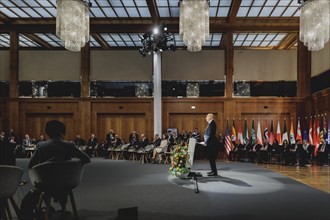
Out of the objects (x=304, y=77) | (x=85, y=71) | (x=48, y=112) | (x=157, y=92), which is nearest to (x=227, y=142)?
(x=157, y=92)

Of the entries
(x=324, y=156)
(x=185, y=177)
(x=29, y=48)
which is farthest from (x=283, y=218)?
(x=29, y=48)

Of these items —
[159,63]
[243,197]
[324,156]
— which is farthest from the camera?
[159,63]

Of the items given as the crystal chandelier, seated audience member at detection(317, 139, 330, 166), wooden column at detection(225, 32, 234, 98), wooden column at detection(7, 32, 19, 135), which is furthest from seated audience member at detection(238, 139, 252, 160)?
wooden column at detection(7, 32, 19, 135)

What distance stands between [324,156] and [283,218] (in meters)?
8.15

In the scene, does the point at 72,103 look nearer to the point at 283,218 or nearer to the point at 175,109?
the point at 175,109

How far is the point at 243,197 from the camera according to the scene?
5645 millimetres

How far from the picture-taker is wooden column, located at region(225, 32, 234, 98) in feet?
51.8

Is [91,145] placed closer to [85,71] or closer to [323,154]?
[85,71]

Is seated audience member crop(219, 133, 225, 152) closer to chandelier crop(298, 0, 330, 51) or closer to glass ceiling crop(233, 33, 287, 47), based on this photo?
glass ceiling crop(233, 33, 287, 47)

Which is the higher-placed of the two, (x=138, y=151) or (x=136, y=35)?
(x=136, y=35)

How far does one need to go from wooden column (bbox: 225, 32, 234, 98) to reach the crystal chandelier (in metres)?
5.72

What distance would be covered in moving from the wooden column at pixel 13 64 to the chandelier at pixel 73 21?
7.64 meters

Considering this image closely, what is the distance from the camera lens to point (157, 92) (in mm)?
15859

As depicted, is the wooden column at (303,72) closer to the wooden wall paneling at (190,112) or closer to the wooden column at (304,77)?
the wooden column at (304,77)
